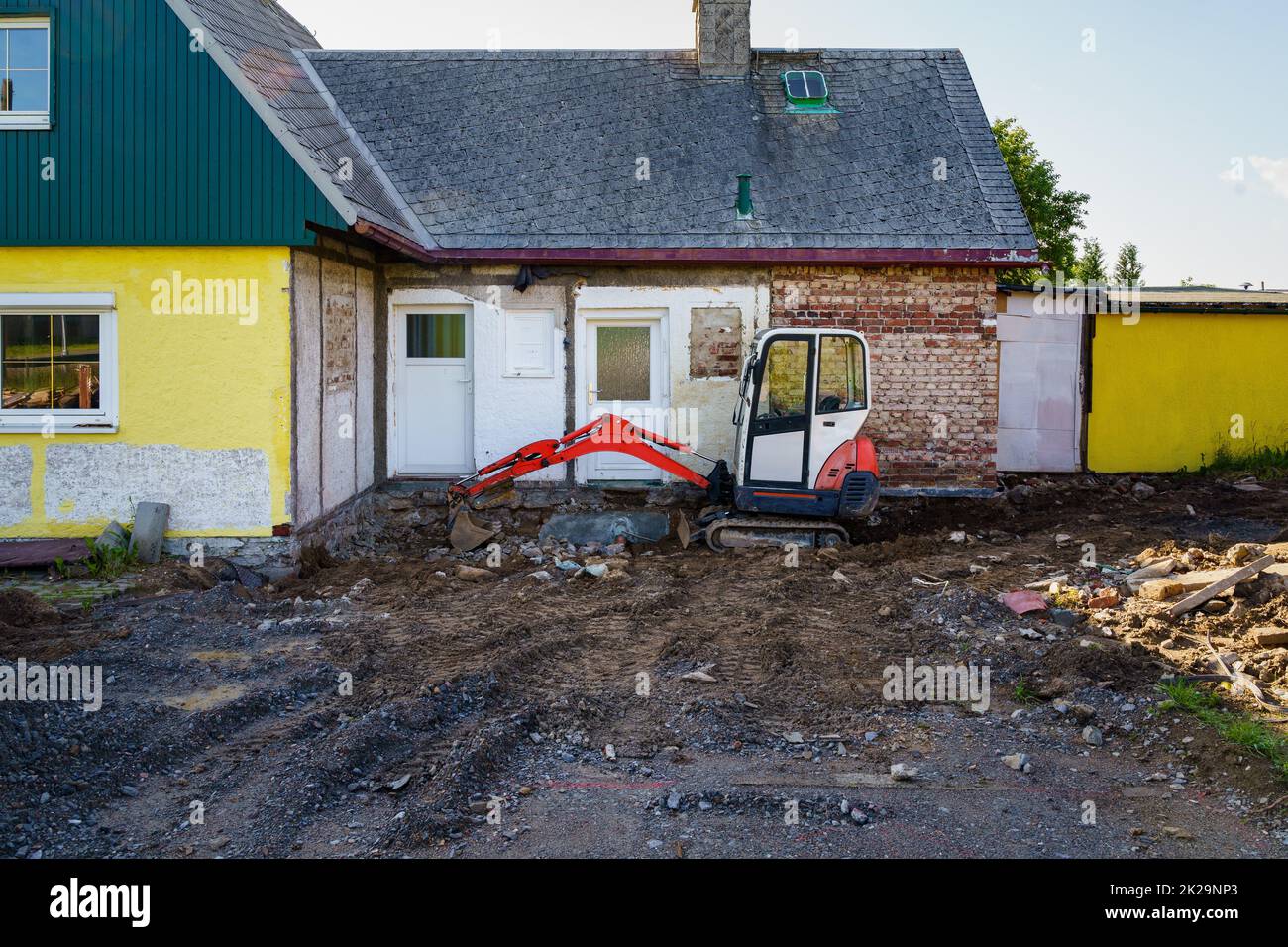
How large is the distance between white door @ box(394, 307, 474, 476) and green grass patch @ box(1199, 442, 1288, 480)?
10.4 metres

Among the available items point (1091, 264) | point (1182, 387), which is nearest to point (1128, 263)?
point (1091, 264)

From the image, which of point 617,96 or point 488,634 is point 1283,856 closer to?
point 488,634

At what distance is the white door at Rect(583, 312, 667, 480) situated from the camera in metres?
14.4

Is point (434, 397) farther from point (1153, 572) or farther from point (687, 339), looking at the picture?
point (1153, 572)

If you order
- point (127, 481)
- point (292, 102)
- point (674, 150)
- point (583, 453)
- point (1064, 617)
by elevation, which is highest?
point (674, 150)

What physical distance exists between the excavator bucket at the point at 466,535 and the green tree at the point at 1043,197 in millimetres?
19773

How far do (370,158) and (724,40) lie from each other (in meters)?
5.37

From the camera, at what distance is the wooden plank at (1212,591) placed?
8.76 meters

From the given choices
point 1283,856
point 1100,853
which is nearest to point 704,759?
point 1100,853

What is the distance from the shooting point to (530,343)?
14305 mm

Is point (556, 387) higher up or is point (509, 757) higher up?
point (556, 387)

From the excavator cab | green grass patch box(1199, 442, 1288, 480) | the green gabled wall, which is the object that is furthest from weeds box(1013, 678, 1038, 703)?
green grass patch box(1199, 442, 1288, 480)

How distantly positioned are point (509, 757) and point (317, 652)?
8.54 ft

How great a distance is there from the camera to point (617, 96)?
1634 centimetres
